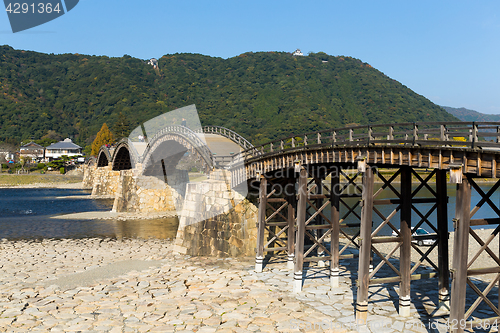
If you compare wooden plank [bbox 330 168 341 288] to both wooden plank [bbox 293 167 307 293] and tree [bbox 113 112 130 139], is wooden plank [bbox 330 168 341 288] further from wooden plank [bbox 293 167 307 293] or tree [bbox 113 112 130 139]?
tree [bbox 113 112 130 139]

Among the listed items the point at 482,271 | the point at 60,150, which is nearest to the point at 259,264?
the point at 482,271

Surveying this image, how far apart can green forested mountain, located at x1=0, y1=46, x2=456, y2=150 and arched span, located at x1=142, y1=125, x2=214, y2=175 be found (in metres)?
43.3

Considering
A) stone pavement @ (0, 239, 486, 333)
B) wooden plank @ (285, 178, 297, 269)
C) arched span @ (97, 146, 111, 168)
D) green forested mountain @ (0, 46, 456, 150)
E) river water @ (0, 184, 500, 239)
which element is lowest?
river water @ (0, 184, 500, 239)

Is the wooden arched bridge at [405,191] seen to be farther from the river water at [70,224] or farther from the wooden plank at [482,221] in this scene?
the river water at [70,224]

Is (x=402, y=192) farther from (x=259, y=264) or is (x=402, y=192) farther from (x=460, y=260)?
(x=259, y=264)

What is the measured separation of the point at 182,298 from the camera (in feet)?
51.6

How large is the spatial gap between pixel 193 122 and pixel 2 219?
97.5 metres

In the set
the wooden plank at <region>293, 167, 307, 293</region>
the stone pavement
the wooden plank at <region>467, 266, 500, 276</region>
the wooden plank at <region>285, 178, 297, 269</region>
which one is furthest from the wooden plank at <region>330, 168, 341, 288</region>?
the wooden plank at <region>467, 266, 500, 276</region>

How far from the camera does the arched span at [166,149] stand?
1489 inches

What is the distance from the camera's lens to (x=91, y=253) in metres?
25.7

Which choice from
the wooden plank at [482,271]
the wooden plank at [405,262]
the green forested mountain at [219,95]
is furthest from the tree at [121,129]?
the wooden plank at [482,271]

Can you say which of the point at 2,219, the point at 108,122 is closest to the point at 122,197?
the point at 2,219

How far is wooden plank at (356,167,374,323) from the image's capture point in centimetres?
1266

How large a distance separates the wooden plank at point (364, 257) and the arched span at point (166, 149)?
2285 cm
